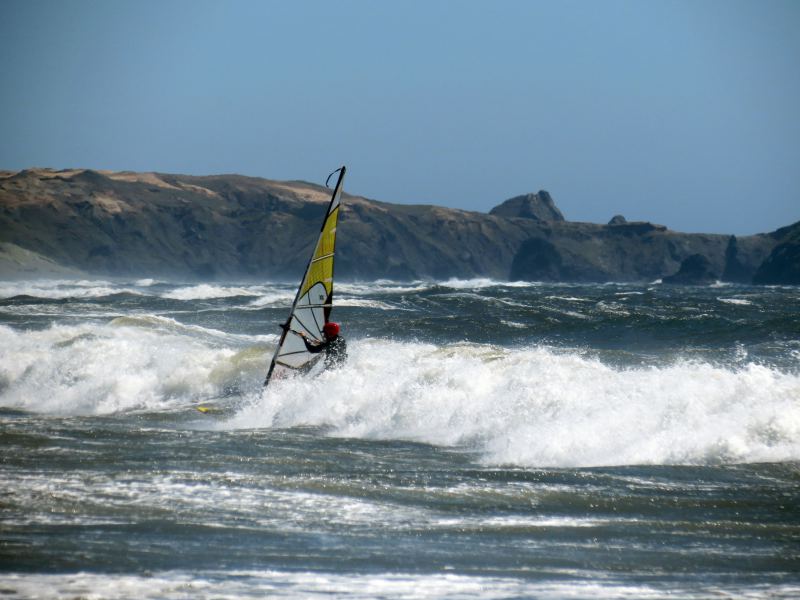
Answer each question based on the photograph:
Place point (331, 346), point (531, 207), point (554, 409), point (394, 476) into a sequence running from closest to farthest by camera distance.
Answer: point (394, 476), point (554, 409), point (331, 346), point (531, 207)

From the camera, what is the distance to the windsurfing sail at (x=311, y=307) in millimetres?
14688

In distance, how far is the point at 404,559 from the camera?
22.4 ft

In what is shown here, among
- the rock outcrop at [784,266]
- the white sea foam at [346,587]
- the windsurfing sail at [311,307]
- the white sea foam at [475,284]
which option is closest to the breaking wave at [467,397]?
the windsurfing sail at [311,307]

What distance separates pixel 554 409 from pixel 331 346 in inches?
139

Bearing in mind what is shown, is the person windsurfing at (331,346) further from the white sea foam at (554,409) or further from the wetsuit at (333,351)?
the white sea foam at (554,409)

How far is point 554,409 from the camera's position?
12930 millimetres

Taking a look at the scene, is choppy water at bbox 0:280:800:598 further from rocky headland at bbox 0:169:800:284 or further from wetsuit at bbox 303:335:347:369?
rocky headland at bbox 0:169:800:284

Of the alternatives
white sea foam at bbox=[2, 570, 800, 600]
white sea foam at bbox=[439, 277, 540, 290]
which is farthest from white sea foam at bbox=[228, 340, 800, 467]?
white sea foam at bbox=[439, 277, 540, 290]

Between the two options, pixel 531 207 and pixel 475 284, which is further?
pixel 531 207

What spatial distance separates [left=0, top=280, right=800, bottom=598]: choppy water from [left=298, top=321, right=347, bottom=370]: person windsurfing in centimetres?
22

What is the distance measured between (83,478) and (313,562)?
3.24 m

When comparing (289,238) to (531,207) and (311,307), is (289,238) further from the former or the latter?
(311,307)

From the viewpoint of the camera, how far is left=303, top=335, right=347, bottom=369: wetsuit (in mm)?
14602

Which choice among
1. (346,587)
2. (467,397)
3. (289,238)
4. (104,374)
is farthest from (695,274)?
(346,587)
